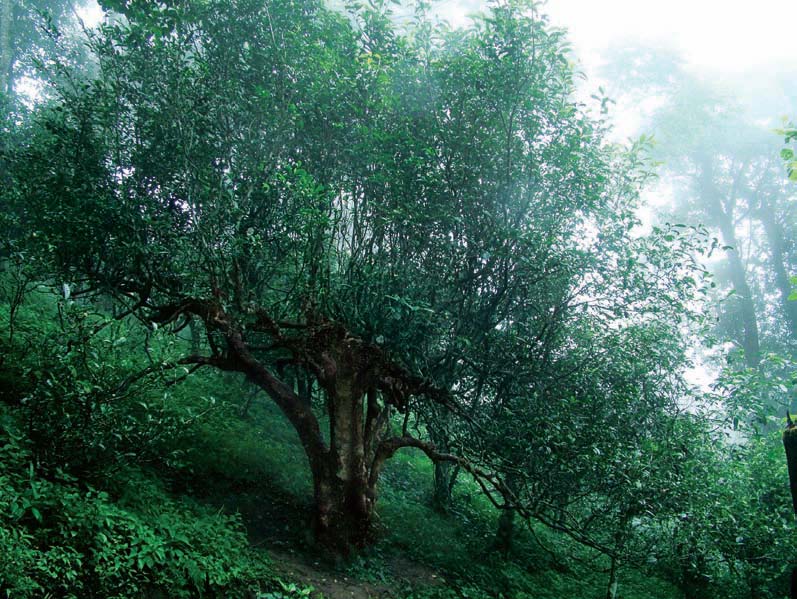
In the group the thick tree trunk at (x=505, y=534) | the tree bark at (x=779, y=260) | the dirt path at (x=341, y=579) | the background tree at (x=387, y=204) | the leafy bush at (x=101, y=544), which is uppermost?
the tree bark at (x=779, y=260)

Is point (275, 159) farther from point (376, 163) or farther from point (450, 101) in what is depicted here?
point (450, 101)

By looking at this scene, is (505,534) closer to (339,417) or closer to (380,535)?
(380,535)

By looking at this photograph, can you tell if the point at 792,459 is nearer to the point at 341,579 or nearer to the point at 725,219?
the point at 341,579

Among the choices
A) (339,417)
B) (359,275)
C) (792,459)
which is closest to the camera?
(792,459)

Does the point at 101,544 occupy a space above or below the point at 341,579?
above

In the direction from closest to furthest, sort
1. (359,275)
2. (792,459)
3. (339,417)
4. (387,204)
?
1. (792,459)
2. (359,275)
3. (387,204)
4. (339,417)

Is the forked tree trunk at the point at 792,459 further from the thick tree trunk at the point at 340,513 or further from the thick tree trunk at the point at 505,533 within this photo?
the thick tree trunk at the point at 505,533

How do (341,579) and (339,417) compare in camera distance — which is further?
(339,417)

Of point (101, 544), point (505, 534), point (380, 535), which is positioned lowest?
point (101, 544)

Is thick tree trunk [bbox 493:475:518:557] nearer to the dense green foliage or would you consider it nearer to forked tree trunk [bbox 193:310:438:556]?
the dense green foliage

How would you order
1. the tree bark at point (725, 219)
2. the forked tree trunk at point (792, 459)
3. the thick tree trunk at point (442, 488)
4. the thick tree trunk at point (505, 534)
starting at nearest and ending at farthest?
the forked tree trunk at point (792, 459) < the thick tree trunk at point (505, 534) < the thick tree trunk at point (442, 488) < the tree bark at point (725, 219)

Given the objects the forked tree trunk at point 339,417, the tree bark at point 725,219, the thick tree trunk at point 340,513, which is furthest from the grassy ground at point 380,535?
the tree bark at point 725,219

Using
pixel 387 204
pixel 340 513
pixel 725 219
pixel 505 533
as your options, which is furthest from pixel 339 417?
pixel 725 219

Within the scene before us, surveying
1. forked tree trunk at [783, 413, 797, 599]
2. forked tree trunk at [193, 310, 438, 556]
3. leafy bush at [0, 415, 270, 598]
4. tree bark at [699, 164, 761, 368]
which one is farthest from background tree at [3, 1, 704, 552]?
tree bark at [699, 164, 761, 368]
